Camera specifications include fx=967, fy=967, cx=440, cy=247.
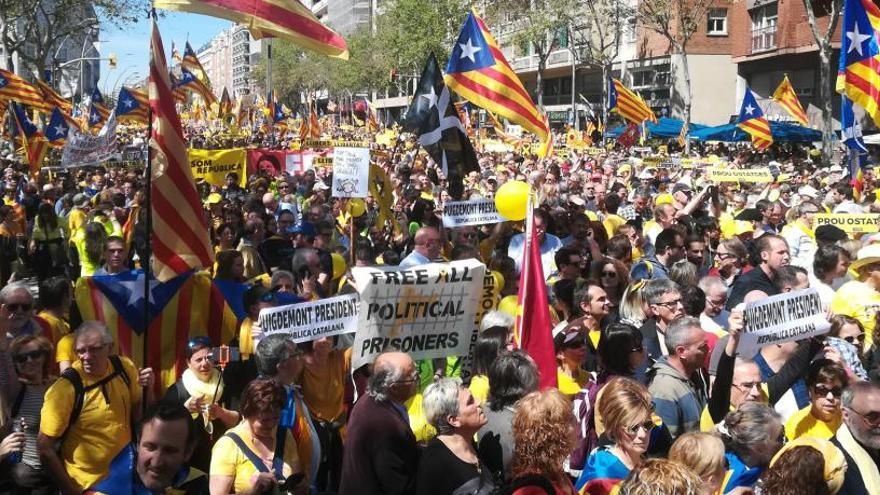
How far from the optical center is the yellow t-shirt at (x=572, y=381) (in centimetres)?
544

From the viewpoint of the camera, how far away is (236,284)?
6934 millimetres

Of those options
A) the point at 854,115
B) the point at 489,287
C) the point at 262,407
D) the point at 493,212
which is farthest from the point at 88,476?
the point at 854,115

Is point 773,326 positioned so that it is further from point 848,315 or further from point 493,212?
point 493,212

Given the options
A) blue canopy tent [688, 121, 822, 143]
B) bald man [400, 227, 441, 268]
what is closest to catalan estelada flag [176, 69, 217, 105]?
blue canopy tent [688, 121, 822, 143]

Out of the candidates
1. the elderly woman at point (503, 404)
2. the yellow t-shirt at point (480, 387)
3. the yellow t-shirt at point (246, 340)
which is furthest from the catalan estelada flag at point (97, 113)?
the elderly woman at point (503, 404)

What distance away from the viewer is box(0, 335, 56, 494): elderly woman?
4531mm

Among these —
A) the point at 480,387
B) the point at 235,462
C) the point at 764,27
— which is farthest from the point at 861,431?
the point at 764,27

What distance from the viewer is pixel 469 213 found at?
9578 mm

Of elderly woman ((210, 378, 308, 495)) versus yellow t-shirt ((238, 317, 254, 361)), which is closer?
elderly woman ((210, 378, 308, 495))

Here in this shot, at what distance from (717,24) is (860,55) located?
42411 mm

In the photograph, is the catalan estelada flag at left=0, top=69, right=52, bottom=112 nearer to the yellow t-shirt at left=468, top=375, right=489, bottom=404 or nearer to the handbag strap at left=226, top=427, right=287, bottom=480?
the yellow t-shirt at left=468, top=375, right=489, bottom=404

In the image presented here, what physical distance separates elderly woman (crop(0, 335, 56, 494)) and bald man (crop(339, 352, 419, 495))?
145 cm

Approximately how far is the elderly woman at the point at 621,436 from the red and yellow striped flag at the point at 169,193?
2712mm

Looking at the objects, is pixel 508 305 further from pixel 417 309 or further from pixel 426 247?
pixel 417 309
